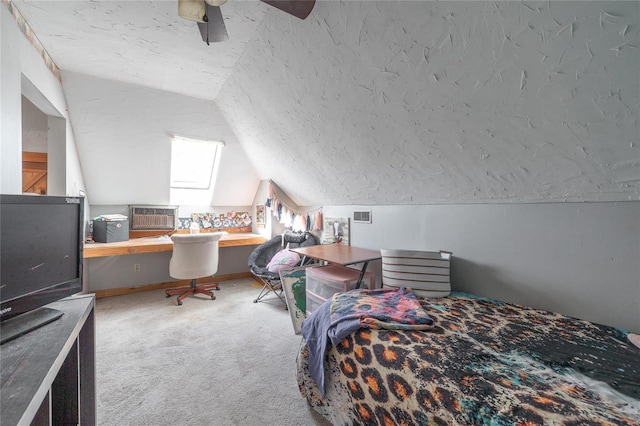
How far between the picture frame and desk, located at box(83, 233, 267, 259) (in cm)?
139

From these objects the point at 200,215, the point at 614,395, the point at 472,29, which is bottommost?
the point at 614,395

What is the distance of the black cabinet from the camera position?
0.61 meters

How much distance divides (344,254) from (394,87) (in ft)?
5.20

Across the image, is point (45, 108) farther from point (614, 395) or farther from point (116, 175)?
point (614, 395)

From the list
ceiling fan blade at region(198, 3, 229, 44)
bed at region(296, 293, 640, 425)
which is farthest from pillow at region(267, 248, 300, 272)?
ceiling fan blade at region(198, 3, 229, 44)

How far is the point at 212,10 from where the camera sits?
4.10 feet

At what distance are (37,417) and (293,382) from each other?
139 cm

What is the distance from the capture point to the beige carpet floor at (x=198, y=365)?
60.2 inches

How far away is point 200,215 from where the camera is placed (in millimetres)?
4211

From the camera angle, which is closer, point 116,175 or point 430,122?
point 430,122

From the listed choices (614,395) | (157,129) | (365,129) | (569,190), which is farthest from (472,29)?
(157,129)

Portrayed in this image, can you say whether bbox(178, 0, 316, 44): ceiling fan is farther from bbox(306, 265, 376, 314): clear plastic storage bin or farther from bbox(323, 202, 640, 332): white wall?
bbox(306, 265, 376, 314): clear plastic storage bin

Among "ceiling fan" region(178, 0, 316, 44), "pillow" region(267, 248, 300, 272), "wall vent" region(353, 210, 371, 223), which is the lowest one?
"pillow" region(267, 248, 300, 272)

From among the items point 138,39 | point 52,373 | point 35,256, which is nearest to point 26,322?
point 35,256
